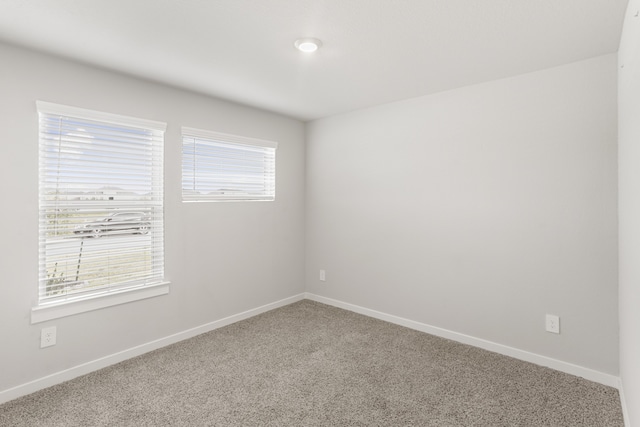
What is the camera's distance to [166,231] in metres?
2.99

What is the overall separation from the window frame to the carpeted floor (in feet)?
1.67

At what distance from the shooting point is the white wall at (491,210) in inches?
93.6

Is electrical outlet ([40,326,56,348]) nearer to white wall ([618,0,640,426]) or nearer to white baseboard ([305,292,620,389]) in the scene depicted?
white baseboard ([305,292,620,389])

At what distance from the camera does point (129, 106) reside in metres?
2.72

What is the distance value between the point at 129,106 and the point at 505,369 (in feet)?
11.6

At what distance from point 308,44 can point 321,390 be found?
2254 mm

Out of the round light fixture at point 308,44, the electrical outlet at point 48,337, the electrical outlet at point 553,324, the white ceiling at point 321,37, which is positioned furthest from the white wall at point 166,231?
the electrical outlet at point 553,324

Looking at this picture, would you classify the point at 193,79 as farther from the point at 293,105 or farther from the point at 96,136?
the point at 293,105

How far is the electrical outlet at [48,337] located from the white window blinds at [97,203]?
0.19 metres

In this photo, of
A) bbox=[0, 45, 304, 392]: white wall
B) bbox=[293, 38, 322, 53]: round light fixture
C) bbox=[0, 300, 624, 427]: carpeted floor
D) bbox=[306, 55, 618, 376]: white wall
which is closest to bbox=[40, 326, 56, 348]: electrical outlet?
bbox=[0, 45, 304, 392]: white wall

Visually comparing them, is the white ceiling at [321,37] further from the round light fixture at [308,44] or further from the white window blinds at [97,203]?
the white window blinds at [97,203]

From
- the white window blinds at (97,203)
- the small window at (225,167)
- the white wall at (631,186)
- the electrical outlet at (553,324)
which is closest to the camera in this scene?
the white wall at (631,186)

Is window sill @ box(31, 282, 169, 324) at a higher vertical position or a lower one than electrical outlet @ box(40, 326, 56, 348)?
higher

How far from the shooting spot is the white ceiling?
1.77m
